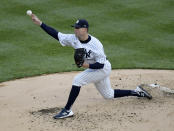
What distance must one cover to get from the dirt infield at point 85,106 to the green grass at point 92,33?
600mm

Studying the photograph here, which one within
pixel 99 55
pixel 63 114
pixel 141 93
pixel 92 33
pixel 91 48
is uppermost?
pixel 92 33

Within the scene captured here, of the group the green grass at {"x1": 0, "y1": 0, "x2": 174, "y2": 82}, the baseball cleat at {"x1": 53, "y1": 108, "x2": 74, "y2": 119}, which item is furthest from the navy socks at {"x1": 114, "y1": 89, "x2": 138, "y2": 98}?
the green grass at {"x1": 0, "y1": 0, "x2": 174, "y2": 82}

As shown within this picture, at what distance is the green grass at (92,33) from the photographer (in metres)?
8.97

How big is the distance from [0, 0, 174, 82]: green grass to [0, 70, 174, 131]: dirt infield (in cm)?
60

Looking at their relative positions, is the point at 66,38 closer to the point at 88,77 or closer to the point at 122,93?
the point at 88,77

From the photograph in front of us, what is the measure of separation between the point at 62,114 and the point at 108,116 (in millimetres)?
736

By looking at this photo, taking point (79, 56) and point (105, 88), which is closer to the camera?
point (79, 56)

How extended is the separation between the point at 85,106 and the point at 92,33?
4.26m

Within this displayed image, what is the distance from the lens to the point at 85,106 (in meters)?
6.75

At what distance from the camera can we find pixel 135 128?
587 cm

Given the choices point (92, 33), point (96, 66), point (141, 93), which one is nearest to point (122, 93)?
point (141, 93)

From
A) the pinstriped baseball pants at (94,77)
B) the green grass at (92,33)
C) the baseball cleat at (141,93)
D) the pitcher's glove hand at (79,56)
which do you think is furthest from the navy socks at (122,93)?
the green grass at (92,33)

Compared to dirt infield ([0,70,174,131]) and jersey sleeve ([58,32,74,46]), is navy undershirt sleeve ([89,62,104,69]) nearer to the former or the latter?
jersey sleeve ([58,32,74,46])

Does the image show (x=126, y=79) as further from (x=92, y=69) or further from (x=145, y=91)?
(x=92, y=69)
